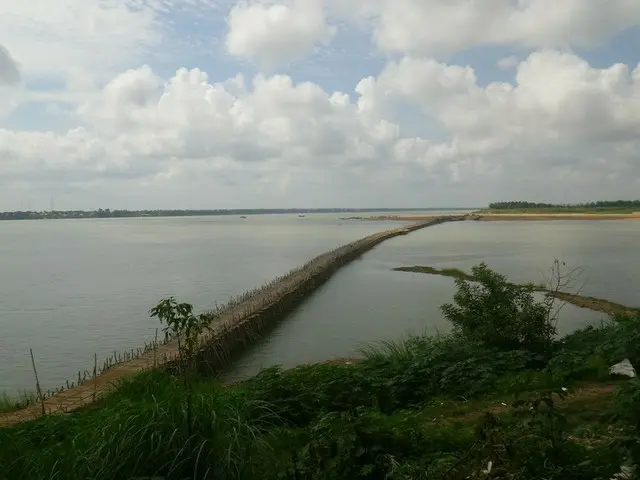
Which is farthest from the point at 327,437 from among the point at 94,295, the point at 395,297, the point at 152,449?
the point at 94,295

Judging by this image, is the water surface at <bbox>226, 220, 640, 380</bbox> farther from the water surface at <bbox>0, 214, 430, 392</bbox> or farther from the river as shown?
the water surface at <bbox>0, 214, 430, 392</bbox>

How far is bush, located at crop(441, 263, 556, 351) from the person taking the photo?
11.9m

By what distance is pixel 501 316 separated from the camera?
39.7 ft

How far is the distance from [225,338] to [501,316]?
369 inches

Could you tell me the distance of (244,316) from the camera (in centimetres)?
2153

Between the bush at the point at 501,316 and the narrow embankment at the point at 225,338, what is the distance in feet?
19.0

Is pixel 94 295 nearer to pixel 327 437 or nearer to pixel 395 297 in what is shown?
pixel 395 297

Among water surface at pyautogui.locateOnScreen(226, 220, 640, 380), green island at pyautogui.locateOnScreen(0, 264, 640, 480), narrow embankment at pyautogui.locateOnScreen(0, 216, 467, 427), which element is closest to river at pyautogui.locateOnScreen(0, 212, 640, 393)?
water surface at pyautogui.locateOnScreen(226, 220, 640, 380)

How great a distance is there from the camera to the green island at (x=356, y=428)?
410cm

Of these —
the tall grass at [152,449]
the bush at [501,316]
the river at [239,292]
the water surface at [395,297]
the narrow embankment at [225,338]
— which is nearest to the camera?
the tall grass at [152,449]

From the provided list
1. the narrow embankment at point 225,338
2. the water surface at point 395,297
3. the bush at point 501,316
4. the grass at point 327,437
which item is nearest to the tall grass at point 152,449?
the grass at point 327,437

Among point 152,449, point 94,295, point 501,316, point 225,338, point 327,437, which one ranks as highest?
point 152,449

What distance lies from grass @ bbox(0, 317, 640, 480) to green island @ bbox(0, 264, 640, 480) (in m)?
0.01

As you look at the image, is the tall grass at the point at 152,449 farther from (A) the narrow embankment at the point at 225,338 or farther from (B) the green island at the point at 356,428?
(A) the narrow embankment at the point at 225,338
